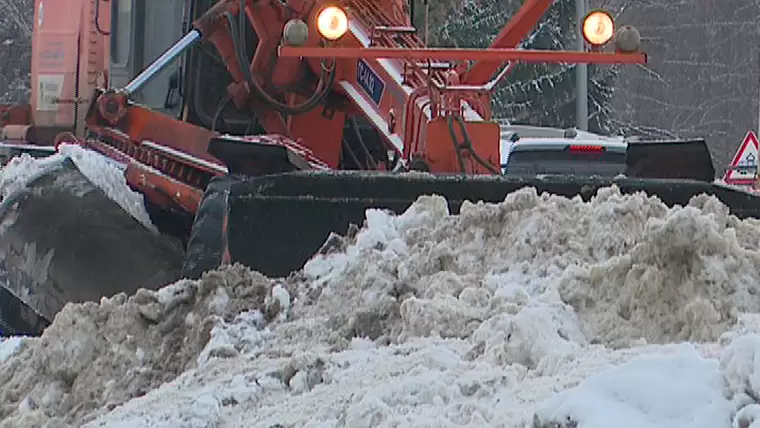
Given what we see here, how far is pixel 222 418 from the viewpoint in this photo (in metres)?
3.33

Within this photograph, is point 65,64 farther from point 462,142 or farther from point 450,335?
point 450,335

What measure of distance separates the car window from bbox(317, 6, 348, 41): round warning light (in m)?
3.56

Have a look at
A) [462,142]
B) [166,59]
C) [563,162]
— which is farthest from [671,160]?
[563,162]

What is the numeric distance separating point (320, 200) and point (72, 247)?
159 centimetres

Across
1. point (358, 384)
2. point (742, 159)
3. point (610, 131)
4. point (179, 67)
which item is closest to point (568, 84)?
point (610, 131)

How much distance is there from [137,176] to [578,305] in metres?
3.21

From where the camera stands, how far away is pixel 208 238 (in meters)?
4.99

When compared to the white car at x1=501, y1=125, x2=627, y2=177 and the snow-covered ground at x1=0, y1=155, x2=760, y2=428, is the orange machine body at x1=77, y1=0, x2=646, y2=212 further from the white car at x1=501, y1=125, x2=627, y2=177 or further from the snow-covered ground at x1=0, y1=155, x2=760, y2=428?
the white car at x1=501, y1=125, x2=627, y2=177

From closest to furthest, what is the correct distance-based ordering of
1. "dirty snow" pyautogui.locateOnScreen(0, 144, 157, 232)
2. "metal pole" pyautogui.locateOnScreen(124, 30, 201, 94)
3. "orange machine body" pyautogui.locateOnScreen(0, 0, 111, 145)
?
"dirty snow" pyautogui.locateOnScreen(0, 144, 157, 232), "metal pole" pyautogui.locateOnScreen(124, 30, 201, 94), "orange machine body" pyautogui.locateOnScreen(0, 0, 111, 145)

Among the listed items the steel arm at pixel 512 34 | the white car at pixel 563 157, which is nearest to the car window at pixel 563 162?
the white car at pixel 563 157

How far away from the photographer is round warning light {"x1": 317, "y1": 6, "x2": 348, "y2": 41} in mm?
5598

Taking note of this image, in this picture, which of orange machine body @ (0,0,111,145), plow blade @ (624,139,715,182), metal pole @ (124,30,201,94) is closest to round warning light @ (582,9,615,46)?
plow blade @ (624,139,715,182)

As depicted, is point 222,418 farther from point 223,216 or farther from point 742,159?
point 742,159

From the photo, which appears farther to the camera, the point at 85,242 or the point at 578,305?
the point at 85,242
